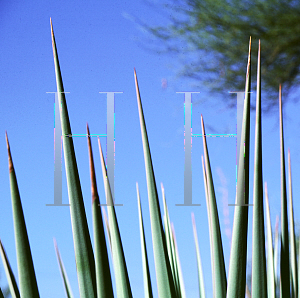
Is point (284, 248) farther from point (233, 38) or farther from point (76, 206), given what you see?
point (233, 38)

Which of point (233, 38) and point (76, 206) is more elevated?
point (233, 38)

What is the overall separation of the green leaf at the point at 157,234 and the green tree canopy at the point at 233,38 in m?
1.50

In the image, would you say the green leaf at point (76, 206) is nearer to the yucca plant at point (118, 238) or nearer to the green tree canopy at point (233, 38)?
the yucca plant at point (118, 238)

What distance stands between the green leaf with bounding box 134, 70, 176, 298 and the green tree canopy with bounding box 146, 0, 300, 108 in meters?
1.50

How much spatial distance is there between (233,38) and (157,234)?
1551 mm

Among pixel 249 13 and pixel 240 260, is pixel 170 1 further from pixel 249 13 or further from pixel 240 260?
pixel 240 260

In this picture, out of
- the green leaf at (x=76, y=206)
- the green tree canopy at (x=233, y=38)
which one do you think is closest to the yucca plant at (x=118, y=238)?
the green leaf at (x=76, y=206)

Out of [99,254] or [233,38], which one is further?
[233,38]

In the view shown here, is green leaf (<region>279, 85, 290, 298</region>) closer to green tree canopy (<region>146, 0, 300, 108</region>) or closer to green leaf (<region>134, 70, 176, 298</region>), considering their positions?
green leaf (<region>134, 70, 176, 298</region>)

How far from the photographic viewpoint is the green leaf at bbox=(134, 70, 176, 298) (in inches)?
6.8

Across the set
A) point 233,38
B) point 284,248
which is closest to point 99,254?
point 284,248

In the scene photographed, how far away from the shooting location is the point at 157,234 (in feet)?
0.58

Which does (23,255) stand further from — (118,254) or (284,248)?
(284,248)

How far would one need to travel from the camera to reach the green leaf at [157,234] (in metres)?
0.17
